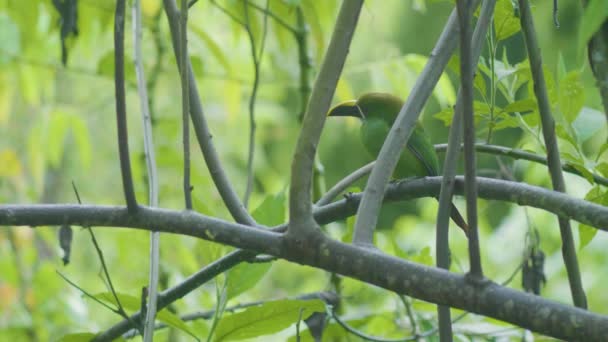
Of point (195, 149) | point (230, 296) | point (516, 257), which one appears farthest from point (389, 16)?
point (230, 296)

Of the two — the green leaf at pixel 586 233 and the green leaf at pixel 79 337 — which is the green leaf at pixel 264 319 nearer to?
the green leaf at pixel 79 337

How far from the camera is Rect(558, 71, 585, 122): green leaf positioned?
105 centimetres

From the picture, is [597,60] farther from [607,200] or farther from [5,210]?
[5,210]

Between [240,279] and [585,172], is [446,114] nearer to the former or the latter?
[585,172]

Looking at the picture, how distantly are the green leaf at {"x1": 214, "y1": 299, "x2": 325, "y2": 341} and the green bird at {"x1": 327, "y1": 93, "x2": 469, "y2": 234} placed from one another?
72cm

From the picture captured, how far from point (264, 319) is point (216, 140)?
319cm

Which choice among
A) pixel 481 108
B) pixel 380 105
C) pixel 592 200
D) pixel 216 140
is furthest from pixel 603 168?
pixel 216 140

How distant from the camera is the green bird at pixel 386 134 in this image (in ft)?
5.63

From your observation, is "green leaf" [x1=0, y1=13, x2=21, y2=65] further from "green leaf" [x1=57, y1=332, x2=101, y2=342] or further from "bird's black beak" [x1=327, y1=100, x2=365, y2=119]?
"green leaf" [x1=57, y1=332, x2=101, y2=342]

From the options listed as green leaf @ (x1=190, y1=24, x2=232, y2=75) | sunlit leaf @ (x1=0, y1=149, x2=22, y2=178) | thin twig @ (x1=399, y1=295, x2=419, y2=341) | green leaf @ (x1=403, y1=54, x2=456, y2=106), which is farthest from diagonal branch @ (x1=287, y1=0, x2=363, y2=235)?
sunlit leaf @ (x1=0, y1=149, x2=22, y2=178)

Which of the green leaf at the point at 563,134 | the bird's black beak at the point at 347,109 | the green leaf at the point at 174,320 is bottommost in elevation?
the green leaf at the point at 174,320

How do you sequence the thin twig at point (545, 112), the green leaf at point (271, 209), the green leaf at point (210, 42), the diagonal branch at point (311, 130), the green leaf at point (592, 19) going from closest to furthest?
the green leaf at point (592, 19), the diagonal branch at point (311, 130), the thin twig at point (545, 112), the green leaf at point (271, 209), the green leaf at point (210, 42)

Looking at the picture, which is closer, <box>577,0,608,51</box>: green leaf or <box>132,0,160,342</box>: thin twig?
<box>577,0,608,51</box>: green leaf

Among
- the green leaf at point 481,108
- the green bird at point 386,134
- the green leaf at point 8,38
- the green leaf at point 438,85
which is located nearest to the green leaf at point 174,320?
the green leaf at point 481,108
